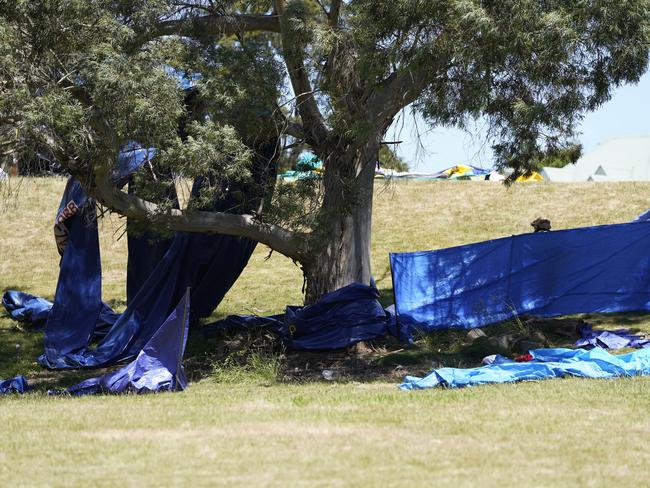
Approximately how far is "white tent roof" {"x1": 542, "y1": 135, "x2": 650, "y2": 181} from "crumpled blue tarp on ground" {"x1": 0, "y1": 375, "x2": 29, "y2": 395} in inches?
1050

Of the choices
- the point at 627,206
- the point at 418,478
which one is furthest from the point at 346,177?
the point at 627,206

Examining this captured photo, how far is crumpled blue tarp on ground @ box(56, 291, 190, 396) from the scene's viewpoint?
10.7m

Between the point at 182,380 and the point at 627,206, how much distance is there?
14.1 metres

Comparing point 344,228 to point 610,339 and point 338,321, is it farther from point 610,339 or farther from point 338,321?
point 610,339

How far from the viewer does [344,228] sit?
13.4 meters

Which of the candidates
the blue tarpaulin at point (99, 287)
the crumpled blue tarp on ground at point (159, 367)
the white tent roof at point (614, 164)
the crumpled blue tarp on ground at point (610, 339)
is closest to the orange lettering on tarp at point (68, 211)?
the blue tarpaulin at point (99, 287)

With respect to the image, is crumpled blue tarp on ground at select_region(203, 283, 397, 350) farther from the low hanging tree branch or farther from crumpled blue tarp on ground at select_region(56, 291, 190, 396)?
crumpled blue tarp on ground at select_region(56, 291, 190, 396)

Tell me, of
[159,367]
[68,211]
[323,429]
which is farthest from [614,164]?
[323,429]

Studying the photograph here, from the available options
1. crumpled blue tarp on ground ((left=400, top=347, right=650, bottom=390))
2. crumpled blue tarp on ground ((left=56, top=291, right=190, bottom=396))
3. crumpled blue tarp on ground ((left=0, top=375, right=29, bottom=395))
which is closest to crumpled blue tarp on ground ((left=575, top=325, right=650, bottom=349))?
crumpled blue tarp on ground ((left=400, top=347, right=650, bottom=390))

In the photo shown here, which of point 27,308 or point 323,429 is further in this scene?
point 27,308

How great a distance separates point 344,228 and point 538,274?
11.1ft

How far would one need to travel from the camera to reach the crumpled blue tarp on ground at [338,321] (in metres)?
13.2

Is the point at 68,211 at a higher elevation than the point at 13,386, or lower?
higher

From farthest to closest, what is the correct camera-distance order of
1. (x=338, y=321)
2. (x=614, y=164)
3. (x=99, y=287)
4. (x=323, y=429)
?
(x=614, y=164), (x=99, y=287), (x=338, y=321), (x=323, y=429)
